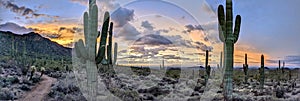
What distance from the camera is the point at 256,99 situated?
1359 centimetres

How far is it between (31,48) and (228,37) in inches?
636

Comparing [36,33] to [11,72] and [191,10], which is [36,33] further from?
[191,10]

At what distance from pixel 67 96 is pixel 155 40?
15.3 feet

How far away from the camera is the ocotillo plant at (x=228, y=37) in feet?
35.7

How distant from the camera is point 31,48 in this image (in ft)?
78.2

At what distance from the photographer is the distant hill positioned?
20.3 m

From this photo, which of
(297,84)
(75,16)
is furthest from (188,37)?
(297,84)

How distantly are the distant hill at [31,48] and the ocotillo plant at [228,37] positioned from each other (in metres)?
10.2

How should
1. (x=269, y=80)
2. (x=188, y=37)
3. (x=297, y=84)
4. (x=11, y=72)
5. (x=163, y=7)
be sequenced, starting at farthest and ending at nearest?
(x=269, y=80)
(x=297, y=84)
(x=11, y=72)
(x=188, y=37)
(x=163, y=7)

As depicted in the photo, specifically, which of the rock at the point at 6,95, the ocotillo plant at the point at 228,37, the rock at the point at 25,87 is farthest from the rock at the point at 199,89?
the rock at the point at 6,95

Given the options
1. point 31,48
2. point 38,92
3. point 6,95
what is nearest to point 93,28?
point 6,95

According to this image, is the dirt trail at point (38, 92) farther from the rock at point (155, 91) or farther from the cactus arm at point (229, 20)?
the cactus arm at point (229, 20)

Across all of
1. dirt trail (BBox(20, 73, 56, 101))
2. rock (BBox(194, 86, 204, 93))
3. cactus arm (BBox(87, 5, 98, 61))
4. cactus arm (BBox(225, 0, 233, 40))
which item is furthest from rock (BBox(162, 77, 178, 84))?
cactus arm (BBox(87, 5, 98, 61))

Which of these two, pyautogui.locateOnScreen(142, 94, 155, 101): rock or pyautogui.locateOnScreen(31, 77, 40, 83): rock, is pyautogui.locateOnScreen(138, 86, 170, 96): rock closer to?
pyautogui.locateOnScreen(142, 94, 155, 101): rock
